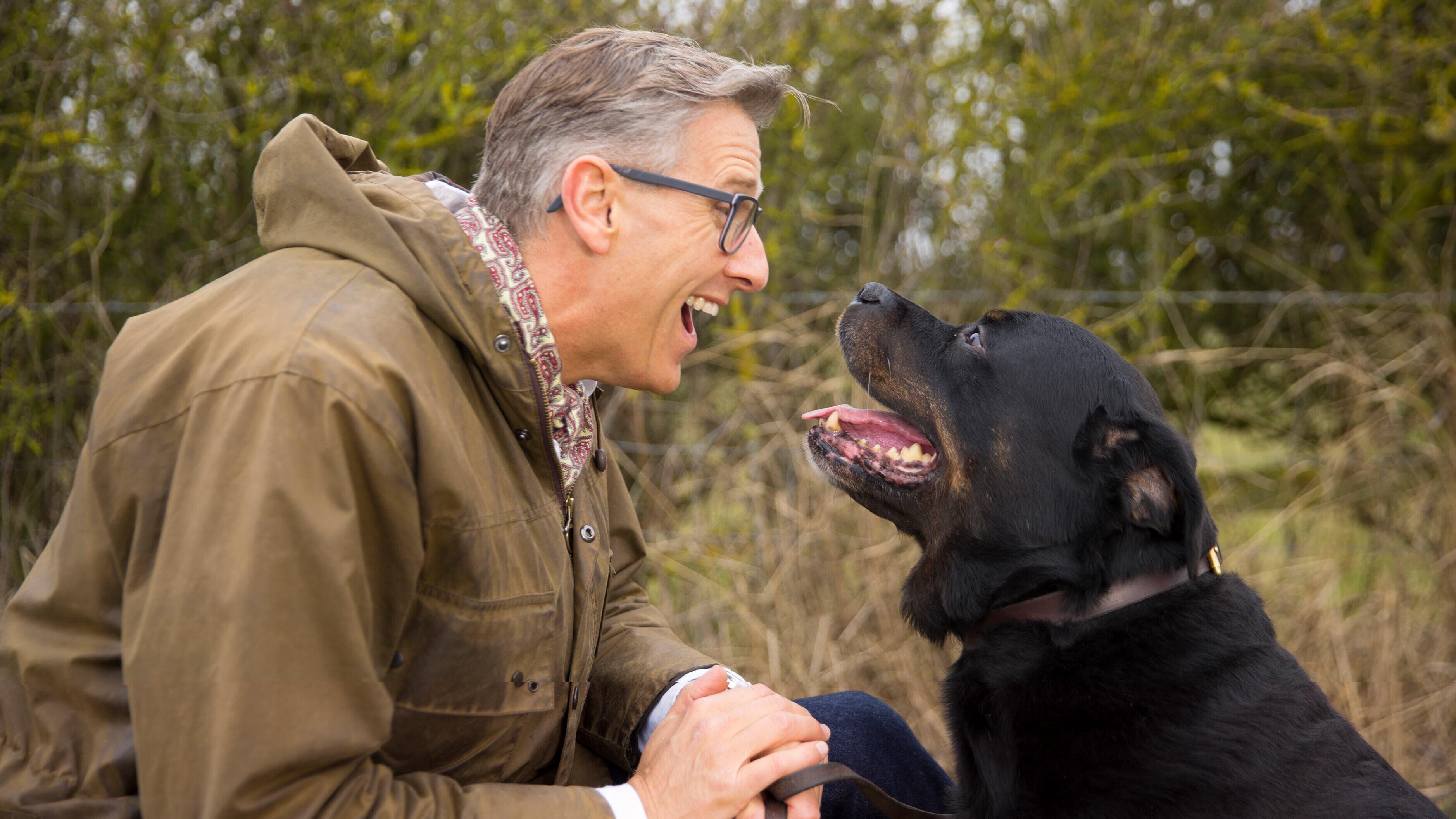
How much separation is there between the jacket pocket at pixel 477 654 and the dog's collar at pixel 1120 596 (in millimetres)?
1082

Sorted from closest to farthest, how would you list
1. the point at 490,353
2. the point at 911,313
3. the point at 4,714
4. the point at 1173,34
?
the point at 4,714 → the point at 490,353 → the point at 911,313 → the point at 1173,34

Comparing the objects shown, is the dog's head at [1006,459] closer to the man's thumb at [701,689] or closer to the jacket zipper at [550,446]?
the man's thumb at [701,689]

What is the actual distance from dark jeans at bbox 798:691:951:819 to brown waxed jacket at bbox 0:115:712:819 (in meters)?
0.62

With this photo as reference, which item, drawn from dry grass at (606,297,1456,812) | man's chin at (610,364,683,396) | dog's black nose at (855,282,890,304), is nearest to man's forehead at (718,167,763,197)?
man's chin at (610,364,683,396)

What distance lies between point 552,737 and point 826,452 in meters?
1.02

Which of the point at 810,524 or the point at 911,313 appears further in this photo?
the point at 810,524

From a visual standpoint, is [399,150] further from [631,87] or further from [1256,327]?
[1256,327]

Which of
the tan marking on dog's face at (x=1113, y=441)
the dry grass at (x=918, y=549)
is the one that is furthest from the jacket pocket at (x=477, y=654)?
the dry grass at (x=918, y=549)

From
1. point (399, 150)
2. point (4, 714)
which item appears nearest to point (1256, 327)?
point (399, 150)

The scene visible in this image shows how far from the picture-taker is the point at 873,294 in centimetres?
282

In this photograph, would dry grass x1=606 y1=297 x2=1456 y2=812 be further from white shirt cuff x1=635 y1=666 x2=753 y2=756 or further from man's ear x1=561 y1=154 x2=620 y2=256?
man's ear x1=561 y1=154 x2=620 y2=256

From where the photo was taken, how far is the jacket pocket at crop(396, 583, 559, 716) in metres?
1.55

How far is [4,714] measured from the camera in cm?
150

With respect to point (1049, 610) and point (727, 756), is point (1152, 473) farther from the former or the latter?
point (727, 756)
